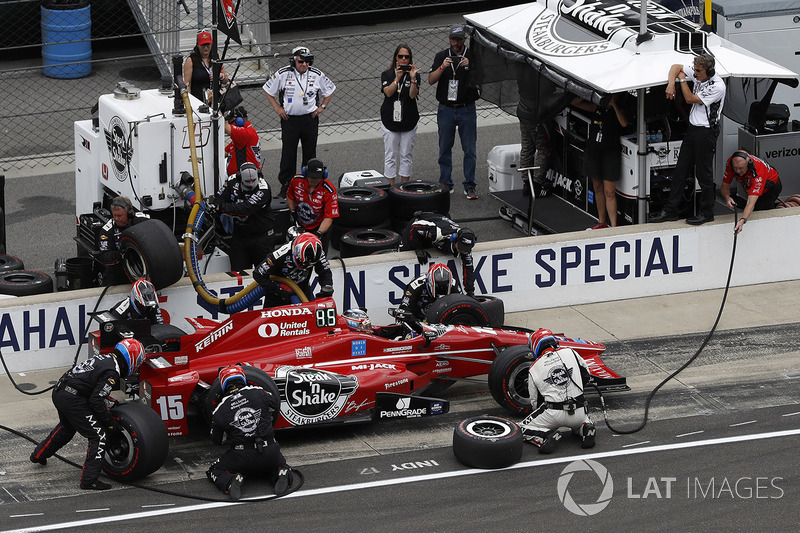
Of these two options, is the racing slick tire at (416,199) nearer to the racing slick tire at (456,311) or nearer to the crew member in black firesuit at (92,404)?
the racing slick tire at (456,311)

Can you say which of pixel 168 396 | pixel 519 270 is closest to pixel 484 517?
pixel 168 396

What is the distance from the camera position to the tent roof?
14531mm

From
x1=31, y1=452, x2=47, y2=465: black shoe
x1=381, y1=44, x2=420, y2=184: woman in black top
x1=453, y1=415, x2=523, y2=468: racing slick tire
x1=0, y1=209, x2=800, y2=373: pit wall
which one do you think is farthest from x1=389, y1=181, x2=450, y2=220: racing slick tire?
x1=31, y1=452, x2=47, y2=465: black shoe

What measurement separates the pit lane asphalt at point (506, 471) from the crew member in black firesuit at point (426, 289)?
103 cm

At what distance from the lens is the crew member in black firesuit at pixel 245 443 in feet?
→ 34.0

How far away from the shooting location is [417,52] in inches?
899

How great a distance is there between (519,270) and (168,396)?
180 inches

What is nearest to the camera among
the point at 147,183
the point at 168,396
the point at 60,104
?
the point at 168,396

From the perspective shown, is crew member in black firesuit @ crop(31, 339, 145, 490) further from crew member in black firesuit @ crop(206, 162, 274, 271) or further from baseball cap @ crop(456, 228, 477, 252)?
baseball cap @ crop(456, 228, 477, 252)

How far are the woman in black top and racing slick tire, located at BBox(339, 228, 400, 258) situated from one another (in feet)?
6.58

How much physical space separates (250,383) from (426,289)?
104 inches

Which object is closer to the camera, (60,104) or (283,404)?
(283,404)

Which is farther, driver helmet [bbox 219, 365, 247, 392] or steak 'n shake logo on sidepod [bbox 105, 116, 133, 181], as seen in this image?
steak 'n shake logo on sidepod [bbox 105, 116, 133, 181]

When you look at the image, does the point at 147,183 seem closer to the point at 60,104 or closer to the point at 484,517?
the point at 484,517
